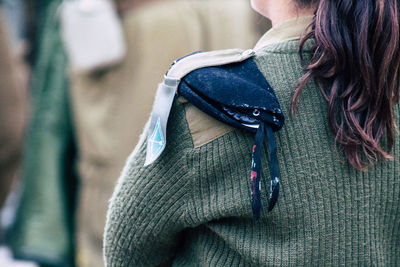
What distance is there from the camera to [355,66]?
3.10ft

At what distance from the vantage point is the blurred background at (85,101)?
2.43 metres

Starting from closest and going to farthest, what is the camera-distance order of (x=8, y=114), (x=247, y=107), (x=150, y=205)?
1. (x=247, y=107)
2. (x=150, y=205)
3. (x=8, y=114)

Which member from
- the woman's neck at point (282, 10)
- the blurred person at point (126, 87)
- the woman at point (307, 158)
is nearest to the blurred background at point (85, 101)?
the blurred person at point (126, 87)

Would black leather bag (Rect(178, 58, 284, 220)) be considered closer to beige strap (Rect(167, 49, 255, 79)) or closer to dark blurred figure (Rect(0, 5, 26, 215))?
beige strap (Rect(167, 49, 255, 79))

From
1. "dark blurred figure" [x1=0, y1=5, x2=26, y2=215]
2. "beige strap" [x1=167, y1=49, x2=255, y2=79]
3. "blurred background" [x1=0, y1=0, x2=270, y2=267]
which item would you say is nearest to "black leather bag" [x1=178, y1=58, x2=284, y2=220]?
"beige strap" [x1=167, y1=49, x2=255, y2=79]

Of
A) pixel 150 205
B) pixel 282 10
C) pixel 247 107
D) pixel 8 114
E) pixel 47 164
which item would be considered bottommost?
pixel 47 164

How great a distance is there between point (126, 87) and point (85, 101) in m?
0.20

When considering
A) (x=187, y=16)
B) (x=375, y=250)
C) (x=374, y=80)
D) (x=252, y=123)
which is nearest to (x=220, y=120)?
(x=252, y=123)

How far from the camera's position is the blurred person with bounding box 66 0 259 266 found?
248 centimetres

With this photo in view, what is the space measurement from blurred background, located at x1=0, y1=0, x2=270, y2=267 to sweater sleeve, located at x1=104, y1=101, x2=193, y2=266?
135cm

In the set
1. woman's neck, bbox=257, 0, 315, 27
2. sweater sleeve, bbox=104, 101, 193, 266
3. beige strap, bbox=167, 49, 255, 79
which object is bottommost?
sweater sleeve, bbox=104, 101, 193, 266

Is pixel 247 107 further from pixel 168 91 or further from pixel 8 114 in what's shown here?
pixel 8 114

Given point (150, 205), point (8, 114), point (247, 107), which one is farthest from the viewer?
point (8, 114)

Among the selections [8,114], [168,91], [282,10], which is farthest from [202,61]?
[8,114]
